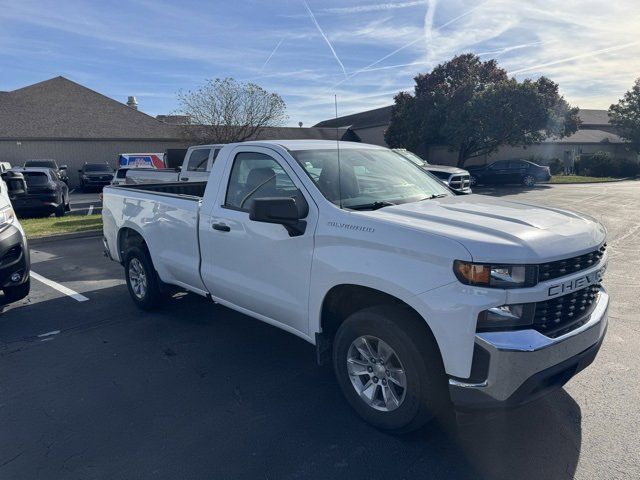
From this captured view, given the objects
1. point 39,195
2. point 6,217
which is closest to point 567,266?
point 6,217

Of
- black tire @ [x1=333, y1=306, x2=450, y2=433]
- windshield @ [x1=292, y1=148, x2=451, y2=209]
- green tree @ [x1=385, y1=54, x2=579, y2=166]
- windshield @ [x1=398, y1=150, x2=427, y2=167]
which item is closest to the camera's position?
black tire @ [x1=333, y1=306, x2=450, y2=433]

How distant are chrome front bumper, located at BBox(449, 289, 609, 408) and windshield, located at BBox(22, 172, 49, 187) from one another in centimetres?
1529

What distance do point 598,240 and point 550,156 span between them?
4230cm

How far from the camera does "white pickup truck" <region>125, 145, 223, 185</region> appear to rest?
11.9m

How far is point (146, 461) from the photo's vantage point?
303cm

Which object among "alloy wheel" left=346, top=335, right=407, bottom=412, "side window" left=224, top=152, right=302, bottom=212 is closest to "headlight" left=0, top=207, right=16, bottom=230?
"side window" left=224, top=152, right=302, bottom=212

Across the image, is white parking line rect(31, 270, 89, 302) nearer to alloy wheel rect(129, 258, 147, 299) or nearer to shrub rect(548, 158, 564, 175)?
alloy wheel rect(129, 258, 147, 299)

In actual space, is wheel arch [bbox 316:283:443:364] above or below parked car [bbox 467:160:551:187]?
above

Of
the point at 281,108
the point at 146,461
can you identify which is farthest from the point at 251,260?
the point at 281,108

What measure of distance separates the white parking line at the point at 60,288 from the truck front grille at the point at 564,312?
5.77 metres

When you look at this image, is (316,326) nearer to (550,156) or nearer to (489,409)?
(489,409)

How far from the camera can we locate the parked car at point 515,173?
87.3ft

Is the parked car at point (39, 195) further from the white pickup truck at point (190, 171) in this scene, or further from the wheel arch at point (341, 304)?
the wheel arch at point (341, 304)

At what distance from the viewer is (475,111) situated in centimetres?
2838
